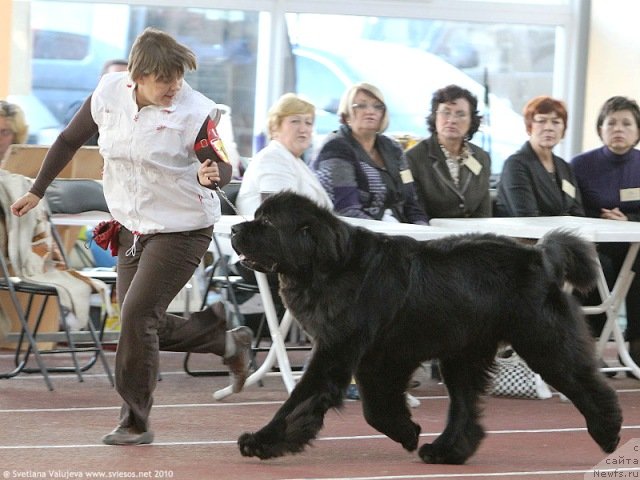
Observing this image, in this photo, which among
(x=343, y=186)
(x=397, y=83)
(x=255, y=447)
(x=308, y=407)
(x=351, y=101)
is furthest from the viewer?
(x=397, y=83)

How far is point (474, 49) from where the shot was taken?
10.8 meters

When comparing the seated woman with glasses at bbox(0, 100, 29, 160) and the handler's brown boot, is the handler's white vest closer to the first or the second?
the handler's brown boot

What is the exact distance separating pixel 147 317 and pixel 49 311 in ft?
11.0

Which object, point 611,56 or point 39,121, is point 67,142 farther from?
point 611,56

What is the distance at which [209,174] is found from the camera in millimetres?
4609

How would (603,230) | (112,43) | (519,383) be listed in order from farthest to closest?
(112,43) → (519,383) → (603,230)

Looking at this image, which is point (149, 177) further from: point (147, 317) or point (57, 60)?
point (57, 60)

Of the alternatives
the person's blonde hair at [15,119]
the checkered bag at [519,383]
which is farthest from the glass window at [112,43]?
the checkered bag at [519,383]

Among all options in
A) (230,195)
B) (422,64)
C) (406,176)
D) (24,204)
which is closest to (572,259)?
(24,204)

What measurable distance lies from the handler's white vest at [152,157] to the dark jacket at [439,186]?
9.00 ft

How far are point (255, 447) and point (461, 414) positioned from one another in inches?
32.0

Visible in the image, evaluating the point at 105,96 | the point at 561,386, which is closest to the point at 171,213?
the point at 105,96

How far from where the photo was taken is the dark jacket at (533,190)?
25.0 ft

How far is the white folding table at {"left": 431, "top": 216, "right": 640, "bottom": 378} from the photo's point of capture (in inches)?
258
